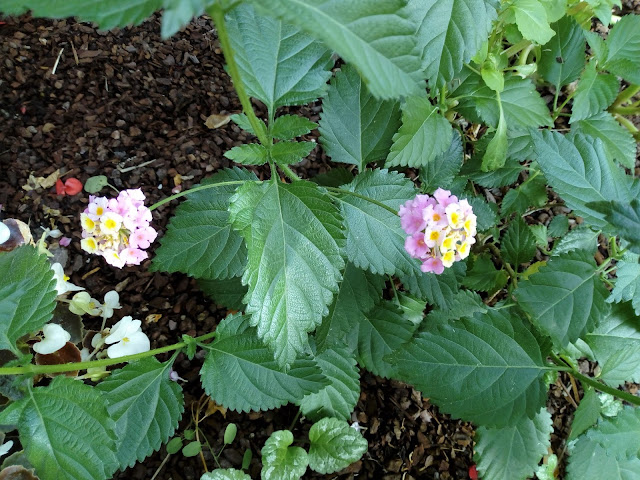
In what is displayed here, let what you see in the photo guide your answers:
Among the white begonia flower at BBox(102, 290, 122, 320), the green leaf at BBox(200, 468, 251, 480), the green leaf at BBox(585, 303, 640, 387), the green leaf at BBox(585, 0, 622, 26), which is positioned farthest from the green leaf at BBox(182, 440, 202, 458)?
the green leaf at BBox(585, 0, 622, 26)

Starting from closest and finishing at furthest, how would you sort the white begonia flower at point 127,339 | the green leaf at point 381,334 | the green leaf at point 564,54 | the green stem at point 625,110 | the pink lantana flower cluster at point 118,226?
the pink lantana flower cluster at point 118,226 < the white begonia flower at point 127,339 < the green leaf at point 381,334 < the green leaf at point 564,54 < the green stem at point 625,110

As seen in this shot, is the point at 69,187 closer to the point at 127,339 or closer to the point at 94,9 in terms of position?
the point at 127,339

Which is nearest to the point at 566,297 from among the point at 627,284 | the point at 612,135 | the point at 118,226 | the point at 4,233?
the point at 627,284

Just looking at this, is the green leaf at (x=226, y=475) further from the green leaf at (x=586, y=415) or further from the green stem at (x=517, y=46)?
the green stem at (x=517, y=46)

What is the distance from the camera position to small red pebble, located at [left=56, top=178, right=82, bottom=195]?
5.45 feet

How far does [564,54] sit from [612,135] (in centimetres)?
26

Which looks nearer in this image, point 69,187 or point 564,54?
point 564,54

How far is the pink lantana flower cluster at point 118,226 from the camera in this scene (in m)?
1.03

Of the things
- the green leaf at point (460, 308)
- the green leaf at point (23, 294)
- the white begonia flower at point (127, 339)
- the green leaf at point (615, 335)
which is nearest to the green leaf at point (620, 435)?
the green leaf at point (615, 335)

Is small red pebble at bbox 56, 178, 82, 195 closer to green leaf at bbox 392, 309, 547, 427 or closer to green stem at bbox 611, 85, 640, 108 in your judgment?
green leaf at bbox 392, 309, 547, 427

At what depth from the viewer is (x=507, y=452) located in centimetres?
126

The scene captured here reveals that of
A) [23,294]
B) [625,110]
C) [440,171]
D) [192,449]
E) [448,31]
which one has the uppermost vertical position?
[448,31]

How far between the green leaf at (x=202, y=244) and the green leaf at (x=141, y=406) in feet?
0.73

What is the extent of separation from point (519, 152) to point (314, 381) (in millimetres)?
851
